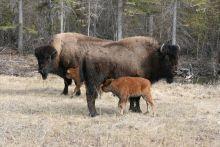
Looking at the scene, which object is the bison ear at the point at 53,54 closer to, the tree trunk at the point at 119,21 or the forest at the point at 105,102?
the forest at the point at 105,102

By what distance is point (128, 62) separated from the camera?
46.3 ft

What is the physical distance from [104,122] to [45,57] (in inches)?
195

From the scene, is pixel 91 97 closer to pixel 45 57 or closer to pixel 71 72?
pixel 45 57

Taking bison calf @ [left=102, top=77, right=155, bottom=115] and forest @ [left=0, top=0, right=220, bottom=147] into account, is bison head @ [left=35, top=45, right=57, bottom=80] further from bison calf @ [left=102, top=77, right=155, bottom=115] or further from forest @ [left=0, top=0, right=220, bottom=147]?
bison calf @ [left=102, top=77, right=155, bottom=115]

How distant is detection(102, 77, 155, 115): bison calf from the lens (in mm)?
13125

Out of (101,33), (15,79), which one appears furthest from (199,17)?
(15,79)

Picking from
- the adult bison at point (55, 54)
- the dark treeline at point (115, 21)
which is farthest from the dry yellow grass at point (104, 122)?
the dark treeline at point (115, 21)

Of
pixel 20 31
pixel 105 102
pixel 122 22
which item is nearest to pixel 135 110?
pixel 105 102

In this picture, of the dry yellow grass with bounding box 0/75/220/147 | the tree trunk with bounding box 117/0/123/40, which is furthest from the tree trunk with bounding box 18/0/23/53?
the dry yellow grass with bounding box 0/75/220/147

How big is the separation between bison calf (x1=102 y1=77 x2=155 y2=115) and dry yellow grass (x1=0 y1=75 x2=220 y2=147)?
547 mm

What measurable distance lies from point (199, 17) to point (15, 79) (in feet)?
63.7

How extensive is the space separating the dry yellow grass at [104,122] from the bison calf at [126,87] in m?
0.55

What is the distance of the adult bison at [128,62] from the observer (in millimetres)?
13672

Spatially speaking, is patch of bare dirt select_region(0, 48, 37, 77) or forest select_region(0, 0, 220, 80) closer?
patch of bare dirt select_region(0, 48, 37, 77)
